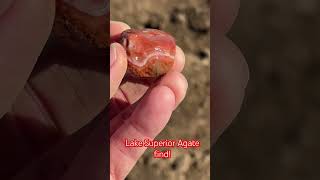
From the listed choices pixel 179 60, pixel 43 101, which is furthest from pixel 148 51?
pixel 43 101

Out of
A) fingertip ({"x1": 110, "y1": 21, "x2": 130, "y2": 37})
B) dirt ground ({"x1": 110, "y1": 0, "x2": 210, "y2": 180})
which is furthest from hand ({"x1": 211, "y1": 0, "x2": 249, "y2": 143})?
fingertip ({"x1": 110, "y1": 21, "x2": 130, "y2": 37})

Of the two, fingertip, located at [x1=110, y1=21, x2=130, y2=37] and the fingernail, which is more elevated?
fingertip, located at [x1=110, y1=21, x2=130, y2=37]

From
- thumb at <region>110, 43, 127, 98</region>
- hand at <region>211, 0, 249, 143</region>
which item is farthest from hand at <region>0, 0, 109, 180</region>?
hand at <region>211, 0, 249, 143</region>

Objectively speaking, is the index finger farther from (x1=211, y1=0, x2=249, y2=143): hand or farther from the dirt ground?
(x1=211, y1=0, x2=249, y2=143): hand

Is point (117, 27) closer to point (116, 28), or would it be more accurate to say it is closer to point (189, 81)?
point (116, 28)

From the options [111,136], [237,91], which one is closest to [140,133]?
[111,136]

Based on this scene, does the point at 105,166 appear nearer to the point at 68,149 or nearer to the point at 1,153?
the point at 68,149

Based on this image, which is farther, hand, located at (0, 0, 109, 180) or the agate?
the agate
